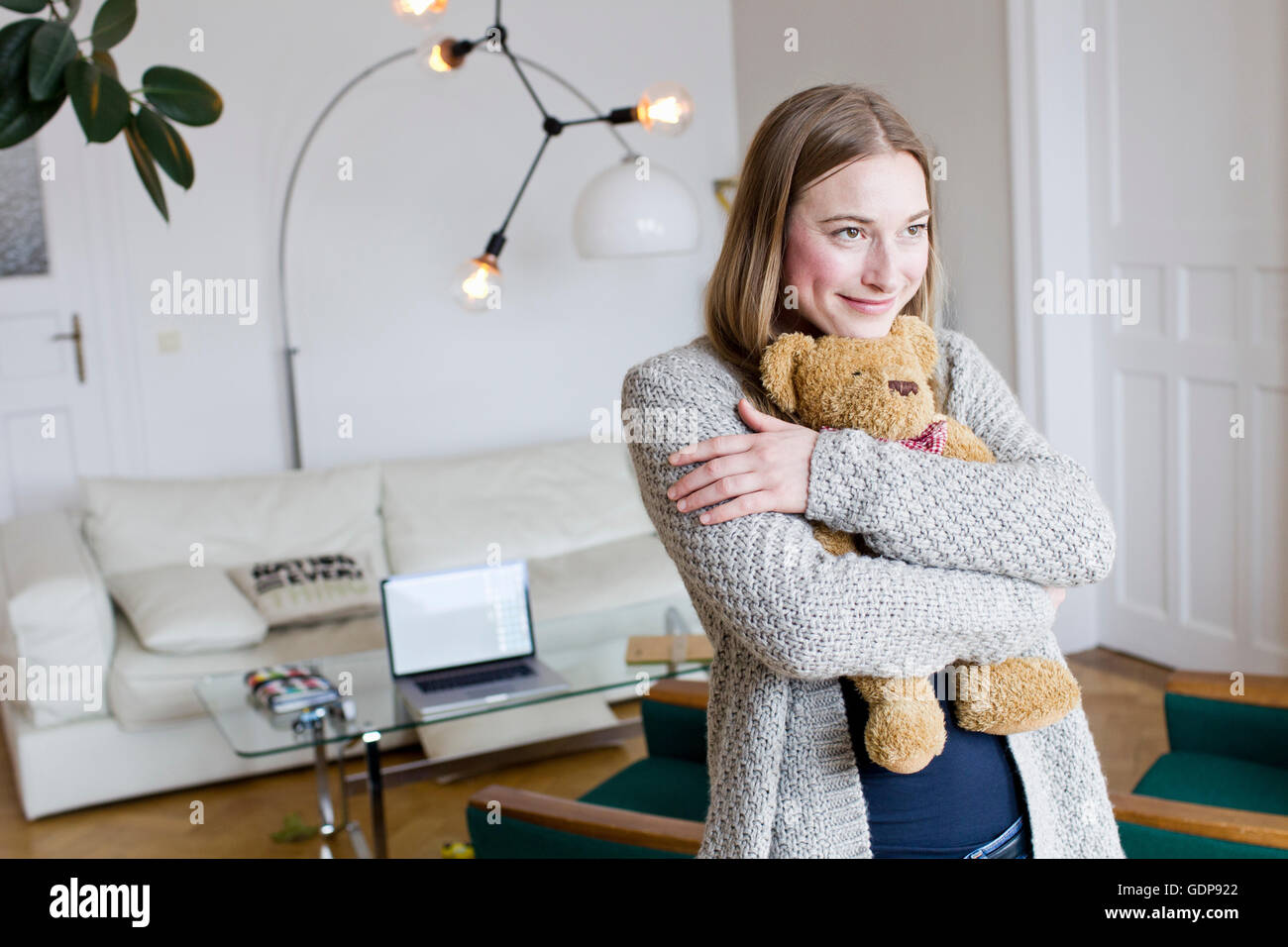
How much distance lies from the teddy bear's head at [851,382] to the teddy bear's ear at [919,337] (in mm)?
43

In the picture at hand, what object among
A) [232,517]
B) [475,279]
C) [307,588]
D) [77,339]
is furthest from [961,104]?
[77,339]

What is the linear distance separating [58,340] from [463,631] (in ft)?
7.04

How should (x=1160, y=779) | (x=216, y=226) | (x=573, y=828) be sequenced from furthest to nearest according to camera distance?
1. (x=216, y=226)
2. (x=1160, y=779)
3. (x=573, y=828)

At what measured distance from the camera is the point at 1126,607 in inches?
150

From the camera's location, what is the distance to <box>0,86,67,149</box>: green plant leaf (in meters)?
1.33

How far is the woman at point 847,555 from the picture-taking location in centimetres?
101

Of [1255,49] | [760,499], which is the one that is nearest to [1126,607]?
[1255,49]

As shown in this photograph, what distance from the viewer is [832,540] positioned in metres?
1.06

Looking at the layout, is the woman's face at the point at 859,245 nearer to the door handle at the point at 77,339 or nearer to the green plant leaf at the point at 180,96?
the green plant leaf at the point at 180,96

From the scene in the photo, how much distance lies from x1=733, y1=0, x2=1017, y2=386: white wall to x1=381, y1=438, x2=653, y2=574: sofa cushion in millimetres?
1216

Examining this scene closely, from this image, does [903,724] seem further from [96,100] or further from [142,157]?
[142,157]

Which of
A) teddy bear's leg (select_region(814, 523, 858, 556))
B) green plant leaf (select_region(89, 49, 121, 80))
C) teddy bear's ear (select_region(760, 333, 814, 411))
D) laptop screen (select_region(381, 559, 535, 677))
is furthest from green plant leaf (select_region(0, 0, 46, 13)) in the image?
laptop screen (select_region(381, 559, 535, 677))
